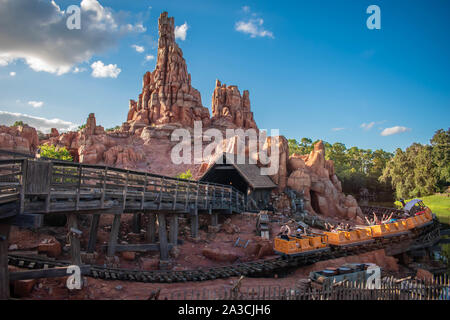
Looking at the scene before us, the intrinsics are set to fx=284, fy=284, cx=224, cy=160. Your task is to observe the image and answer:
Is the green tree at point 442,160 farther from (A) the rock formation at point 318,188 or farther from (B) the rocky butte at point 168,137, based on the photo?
(A) the rock formation at point 318,188

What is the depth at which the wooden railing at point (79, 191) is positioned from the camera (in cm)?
764

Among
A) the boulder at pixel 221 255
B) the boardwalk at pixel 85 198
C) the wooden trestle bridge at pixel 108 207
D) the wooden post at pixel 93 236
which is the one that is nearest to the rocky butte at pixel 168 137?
the wooden trestle bridge at pixel 108 207

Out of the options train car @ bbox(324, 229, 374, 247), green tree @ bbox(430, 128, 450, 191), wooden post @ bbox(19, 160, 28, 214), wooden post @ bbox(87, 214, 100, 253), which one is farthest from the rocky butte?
green tree @ bbox(430, 128, 450, 191)

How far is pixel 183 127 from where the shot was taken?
5750 cm

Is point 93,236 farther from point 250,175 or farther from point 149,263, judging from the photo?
point 250,175

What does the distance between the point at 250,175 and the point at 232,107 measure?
47.7 meters

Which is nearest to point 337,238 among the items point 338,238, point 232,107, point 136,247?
point 338,238

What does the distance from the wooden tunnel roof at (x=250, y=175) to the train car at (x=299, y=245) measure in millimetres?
9630

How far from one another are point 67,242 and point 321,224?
19.8m

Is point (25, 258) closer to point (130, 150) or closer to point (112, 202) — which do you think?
point (112, 202)

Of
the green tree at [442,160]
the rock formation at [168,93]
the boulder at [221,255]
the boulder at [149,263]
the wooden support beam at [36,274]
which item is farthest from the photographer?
the rock formation at [168,93]

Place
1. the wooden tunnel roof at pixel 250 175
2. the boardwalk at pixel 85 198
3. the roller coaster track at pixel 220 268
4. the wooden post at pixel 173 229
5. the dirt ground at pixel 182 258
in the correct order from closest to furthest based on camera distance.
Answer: the boardwalk at pixel 85 198
the dirt ground at pixel 182 258
the roller coaster track at pixel 220 268
the wooden post at pixel 173 229
the wooden tunnel roof at pixel 250 175

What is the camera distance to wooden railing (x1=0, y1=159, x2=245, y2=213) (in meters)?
7.64

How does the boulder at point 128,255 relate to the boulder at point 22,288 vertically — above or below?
below
